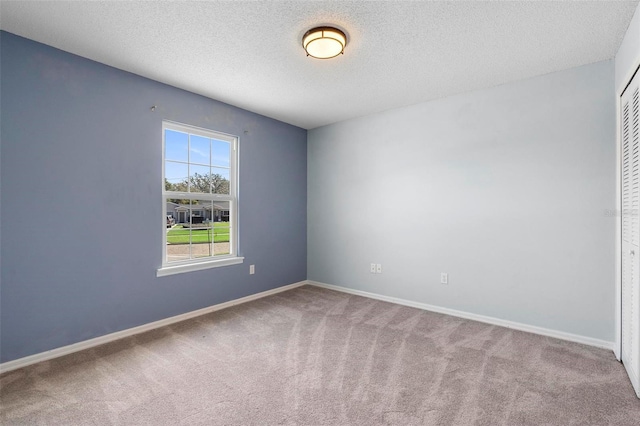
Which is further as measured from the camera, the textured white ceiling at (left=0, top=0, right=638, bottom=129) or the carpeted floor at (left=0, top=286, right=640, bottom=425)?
the textured white ceiling at (left=0, top=0, right=638, bottom=129)

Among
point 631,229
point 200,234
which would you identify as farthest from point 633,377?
point 200,234

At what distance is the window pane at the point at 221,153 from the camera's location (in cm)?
381


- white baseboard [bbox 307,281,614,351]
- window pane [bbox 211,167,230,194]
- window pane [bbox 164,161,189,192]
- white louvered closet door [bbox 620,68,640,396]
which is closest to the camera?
white louvered closet door [bbox 620,68,640,396]

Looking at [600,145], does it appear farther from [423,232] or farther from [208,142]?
[208,142]

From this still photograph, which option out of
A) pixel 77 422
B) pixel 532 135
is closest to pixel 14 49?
pixel 77 422

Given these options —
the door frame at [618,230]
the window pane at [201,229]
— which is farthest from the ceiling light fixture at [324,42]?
the door frame at [618,230]

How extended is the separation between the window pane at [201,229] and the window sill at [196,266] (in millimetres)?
144

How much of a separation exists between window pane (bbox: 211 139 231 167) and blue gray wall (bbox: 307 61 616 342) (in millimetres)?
1566

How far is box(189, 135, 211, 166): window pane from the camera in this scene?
3576 millimetres

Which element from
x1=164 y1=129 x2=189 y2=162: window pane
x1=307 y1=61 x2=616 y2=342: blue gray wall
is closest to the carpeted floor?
x1=307 y1=61 x2=616 y2=342: blue gray wall

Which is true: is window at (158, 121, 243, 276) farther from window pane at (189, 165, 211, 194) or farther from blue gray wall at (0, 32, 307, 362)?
blue gray wall at (0, 32, 307, 362)

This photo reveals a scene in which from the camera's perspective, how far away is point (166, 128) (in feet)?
10.9

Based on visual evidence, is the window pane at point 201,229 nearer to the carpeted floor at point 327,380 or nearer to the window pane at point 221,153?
the window pane at point 221,153

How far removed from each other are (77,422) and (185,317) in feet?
5.42
